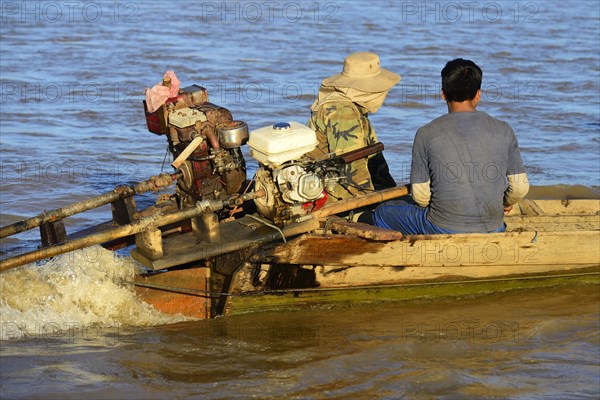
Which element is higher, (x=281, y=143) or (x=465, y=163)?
(x=281, y=143)

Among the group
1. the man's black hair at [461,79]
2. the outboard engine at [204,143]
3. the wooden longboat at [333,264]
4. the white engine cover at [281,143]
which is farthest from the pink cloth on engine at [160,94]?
the man's black hair at [461,79]

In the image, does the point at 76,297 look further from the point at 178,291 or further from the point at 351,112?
the point at 351,112

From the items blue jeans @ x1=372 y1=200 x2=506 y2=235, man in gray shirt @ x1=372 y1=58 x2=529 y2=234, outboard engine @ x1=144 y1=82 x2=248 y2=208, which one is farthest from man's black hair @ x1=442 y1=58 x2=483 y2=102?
outboard engine @ x1=144 y1=82 x2=248 y2=208

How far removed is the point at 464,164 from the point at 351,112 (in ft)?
3.60

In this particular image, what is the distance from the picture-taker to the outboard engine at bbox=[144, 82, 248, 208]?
6305 millimetres

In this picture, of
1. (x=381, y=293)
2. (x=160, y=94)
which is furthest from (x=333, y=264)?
(x=160, y=94)

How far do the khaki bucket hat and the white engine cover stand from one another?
0.87 m

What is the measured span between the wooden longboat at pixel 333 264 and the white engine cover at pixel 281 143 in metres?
0.46

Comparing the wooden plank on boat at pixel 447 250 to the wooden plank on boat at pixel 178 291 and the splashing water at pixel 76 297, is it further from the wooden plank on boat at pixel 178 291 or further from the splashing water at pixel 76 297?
the splashing water at pixel 76 297

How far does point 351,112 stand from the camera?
6645mm

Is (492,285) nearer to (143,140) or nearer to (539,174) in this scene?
(539,174)

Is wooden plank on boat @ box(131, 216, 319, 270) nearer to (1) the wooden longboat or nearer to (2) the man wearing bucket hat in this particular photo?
(1) the wooden longboat

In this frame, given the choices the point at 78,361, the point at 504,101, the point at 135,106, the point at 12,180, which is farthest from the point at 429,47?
the point at 78,361

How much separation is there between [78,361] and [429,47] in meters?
12.6
